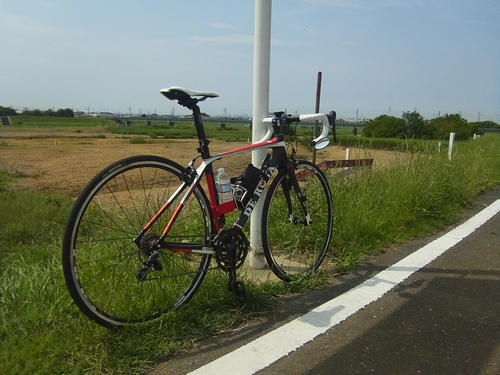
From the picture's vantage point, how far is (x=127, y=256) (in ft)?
8.32

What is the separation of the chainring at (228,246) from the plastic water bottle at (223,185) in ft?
0.71

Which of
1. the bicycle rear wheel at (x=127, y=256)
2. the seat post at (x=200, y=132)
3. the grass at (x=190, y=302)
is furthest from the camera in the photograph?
the seat post at (x=200, y=132)

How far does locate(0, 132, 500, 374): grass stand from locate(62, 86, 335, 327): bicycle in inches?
4.6

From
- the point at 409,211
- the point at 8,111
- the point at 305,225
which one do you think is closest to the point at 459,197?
the point at 409,211

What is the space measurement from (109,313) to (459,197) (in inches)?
218

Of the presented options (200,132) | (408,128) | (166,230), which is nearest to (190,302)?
(166,230)

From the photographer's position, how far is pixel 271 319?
2668mm

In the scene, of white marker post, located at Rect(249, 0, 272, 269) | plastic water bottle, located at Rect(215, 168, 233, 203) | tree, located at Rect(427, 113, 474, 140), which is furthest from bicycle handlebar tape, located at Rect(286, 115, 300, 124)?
tree, located at Rect(427, 113, 474, 140)

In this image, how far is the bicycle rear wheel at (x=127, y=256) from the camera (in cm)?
220

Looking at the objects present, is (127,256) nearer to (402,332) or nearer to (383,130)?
(402,332)

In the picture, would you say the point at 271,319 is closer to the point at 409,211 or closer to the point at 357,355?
the point at 357,355

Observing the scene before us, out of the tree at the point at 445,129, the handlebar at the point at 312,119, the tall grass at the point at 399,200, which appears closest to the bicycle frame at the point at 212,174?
the handlebar at the point at 312,119

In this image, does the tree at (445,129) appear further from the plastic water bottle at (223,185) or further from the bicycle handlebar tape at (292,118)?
the plastic water bottle at (223,185)

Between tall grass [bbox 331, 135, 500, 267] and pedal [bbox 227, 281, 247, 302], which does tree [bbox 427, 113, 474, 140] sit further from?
pedal [bbox 227, 281, 247, 302]
